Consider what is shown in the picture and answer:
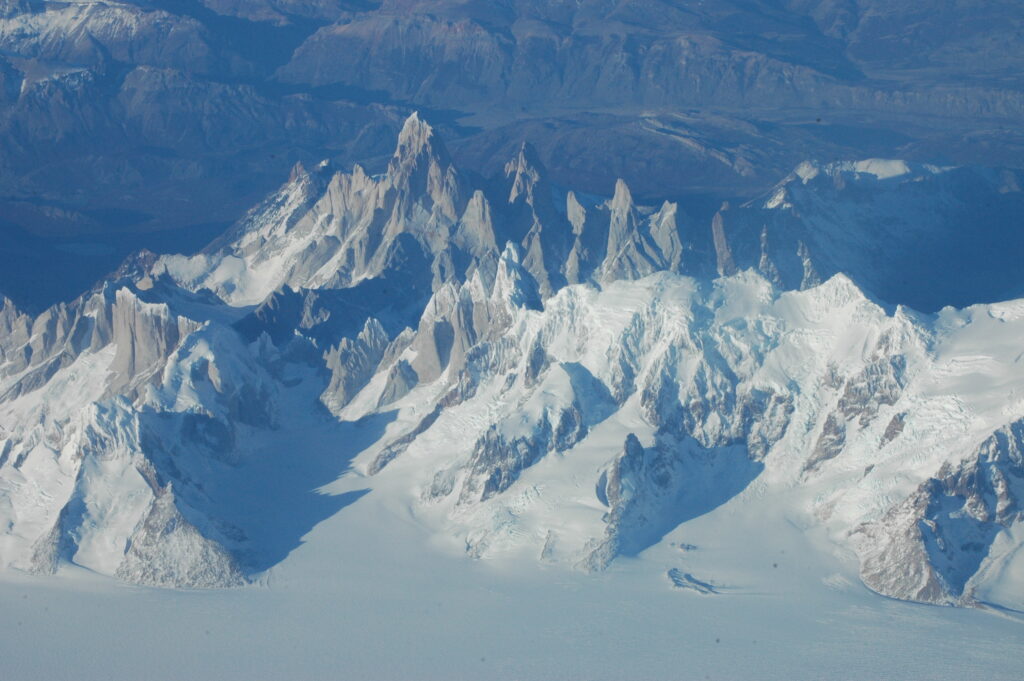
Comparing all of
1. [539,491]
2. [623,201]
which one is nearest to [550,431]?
[539,491]

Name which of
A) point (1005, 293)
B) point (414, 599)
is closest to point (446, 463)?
point (414, 599)

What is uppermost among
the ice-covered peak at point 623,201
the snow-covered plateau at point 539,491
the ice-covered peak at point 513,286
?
the ice-covered peak at point 623,201

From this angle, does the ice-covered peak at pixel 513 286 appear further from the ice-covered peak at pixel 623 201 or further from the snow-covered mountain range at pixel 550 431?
the ice-covered peak at pixel 623 201

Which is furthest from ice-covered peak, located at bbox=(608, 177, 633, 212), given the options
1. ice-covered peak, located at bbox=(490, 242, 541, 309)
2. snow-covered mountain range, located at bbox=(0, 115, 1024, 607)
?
snow-covered mountain range, located at bbox=(0, 115, 1024, 607)

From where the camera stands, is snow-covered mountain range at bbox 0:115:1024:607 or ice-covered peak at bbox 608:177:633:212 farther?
ice-covered peak at bbox 608:177:633:212

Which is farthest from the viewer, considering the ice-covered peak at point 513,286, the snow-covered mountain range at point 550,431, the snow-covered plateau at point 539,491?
the ice-covered peak at point 513,286

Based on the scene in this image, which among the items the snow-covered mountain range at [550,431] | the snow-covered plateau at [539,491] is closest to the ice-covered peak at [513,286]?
the snow-covered mountain range at [550,431]

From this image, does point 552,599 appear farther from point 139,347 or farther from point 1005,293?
point 1005,293

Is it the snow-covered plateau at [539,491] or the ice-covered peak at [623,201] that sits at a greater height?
the ice-covered peak at [623,201]

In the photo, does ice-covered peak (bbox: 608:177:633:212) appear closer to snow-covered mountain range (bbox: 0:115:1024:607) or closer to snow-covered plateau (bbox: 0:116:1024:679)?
snow-covered plateau (bbox: 0:116:1024:679)
